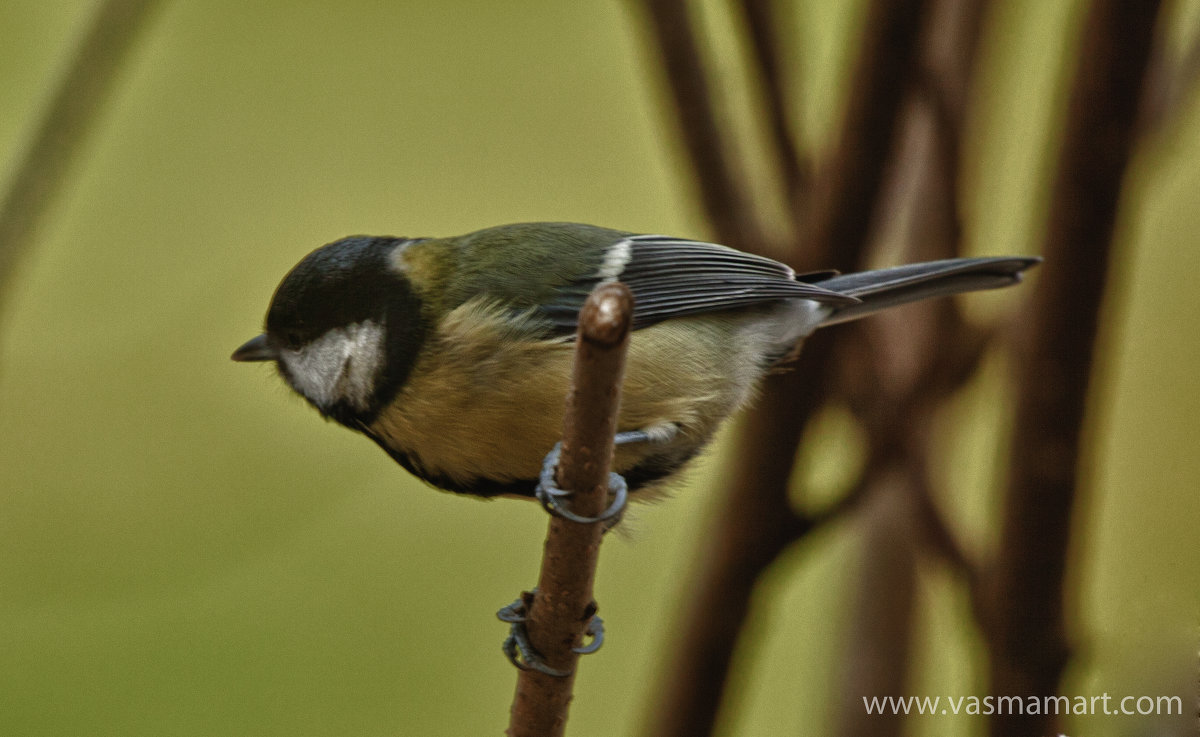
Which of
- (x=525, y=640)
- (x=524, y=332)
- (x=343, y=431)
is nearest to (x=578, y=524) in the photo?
(x=525, y=640)

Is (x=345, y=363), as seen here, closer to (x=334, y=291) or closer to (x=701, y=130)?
(x=334, y=291)

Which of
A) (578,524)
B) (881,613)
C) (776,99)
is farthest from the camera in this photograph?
(881,613)

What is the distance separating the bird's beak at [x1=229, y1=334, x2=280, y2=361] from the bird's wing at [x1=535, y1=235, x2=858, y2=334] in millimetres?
385

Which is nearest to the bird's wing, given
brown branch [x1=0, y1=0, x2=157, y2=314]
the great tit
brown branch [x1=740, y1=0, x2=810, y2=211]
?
the great tit

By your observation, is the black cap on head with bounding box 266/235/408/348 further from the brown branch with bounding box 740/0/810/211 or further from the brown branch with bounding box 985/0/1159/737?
the brown branch with bounding box 985/0/1159/737

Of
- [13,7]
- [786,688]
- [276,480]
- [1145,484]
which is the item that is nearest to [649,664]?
[786,688]

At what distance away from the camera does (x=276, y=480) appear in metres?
1.75

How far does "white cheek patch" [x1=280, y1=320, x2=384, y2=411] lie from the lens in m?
1.26

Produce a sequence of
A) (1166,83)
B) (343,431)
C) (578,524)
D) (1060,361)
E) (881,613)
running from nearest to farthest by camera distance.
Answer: (578,524), (1060,361), (1166,83), (881,613), (343,431)

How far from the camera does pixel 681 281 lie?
4.33 feet

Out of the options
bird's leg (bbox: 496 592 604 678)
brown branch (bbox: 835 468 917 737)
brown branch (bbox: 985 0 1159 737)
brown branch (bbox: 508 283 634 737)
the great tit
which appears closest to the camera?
brown branch (bbox: 508 283 634 737)

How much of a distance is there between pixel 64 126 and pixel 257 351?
44cm

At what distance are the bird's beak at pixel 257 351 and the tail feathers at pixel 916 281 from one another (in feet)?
2.33

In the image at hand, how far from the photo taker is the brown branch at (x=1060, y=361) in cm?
108
